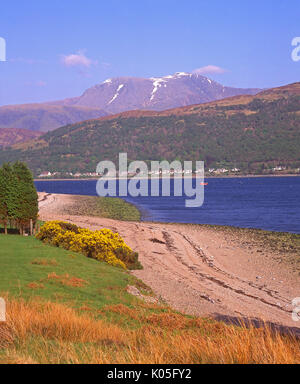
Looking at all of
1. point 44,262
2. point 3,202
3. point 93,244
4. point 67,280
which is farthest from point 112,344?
point 3,202

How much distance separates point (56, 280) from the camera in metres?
14.2

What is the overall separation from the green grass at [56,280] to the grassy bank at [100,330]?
0.10ft

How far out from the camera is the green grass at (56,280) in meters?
12.3

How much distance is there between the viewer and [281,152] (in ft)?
630

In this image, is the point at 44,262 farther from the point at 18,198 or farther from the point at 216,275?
the point at 18,198

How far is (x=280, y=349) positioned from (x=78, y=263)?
46.6 ft

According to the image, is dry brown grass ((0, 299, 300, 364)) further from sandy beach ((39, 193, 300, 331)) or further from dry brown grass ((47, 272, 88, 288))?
sandy beach ((39, 193, 300, 331))

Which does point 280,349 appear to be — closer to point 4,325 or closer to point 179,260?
point 4,325

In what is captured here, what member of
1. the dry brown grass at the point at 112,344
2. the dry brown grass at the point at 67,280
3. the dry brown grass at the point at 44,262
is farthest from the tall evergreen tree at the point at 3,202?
the dry brown grass at the point at 112,344

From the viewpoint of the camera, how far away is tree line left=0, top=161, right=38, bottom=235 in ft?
86.3

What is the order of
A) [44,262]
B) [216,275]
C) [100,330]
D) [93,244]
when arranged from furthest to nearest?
[216,275]
[93,244]
[44,262]
[100,330]

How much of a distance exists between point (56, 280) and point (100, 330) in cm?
716

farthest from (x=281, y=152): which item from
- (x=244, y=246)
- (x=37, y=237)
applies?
(x=37, y=237)

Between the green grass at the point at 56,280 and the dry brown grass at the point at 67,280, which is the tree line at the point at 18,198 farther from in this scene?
the dry brown grass at the point at 67,280
